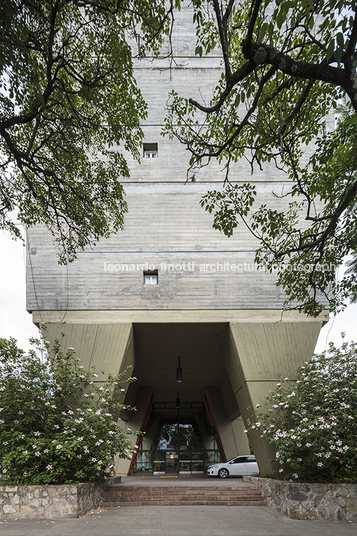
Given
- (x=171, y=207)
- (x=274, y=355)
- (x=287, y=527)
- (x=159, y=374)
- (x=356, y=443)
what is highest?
(x=171, y=207)

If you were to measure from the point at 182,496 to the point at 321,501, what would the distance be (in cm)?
359

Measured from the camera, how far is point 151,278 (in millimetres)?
11422

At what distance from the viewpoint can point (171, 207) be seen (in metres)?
11.8

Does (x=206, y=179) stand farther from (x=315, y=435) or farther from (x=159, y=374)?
(x=159, y=374)

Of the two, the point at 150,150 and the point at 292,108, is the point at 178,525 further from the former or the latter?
the point at 150,150

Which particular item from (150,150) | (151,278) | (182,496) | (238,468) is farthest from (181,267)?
(238,468)

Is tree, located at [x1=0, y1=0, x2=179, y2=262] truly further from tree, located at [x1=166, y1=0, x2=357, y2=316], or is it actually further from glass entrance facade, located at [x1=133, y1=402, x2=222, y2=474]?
glass entrance facade, located at [x1=133, y1=402, x2=222, y2=474]

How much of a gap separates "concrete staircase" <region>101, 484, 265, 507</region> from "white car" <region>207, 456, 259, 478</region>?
5841 mm

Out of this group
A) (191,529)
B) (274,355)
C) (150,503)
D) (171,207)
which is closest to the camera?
(191,529)

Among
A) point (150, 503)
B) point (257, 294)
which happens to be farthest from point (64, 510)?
point (257, 294)

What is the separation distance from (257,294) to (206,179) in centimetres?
380

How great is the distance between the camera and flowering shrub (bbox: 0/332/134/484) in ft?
26.7

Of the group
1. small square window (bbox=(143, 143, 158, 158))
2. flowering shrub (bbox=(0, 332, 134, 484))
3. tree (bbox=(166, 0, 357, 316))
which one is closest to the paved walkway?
flowering shrub (bbox=(0, 332, 134, 484))

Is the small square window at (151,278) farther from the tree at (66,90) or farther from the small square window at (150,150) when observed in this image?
the small square window at (150,150)
